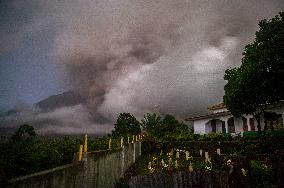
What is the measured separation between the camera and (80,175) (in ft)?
22.7

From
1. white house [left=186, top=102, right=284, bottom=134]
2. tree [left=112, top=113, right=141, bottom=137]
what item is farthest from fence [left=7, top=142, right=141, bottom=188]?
tree [left=112, top=113, right=141, bottom=137]

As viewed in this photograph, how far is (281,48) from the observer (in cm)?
2373

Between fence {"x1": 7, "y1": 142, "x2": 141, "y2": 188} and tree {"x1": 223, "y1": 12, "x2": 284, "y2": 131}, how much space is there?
1788 centimetres

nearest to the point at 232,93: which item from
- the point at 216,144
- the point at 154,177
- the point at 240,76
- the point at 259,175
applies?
the point at 240,76

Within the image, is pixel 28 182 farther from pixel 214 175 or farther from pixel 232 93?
pixel 232 93

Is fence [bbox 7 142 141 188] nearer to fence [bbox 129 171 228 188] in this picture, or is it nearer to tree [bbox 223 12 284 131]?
fence [bbox 129 171 228 188]

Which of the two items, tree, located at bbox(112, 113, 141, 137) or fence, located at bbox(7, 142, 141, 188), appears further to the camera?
tree, located at bbox(112, 113, 141, 137)

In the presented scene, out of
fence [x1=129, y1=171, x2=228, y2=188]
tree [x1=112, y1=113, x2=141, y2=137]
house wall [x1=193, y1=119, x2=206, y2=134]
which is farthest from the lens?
tree [x1=112, y1=113, x2=141, y2=137]

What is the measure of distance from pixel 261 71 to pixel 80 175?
73.0ft

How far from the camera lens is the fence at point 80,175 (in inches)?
162

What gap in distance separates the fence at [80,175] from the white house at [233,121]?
25522 mm

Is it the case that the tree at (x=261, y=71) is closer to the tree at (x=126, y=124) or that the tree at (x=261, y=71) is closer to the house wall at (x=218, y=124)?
the house wall at (x=218, y=124)

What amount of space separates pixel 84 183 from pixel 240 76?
73.8 ft

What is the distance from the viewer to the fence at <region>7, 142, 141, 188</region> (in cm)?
412
